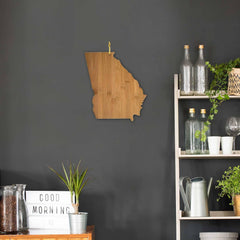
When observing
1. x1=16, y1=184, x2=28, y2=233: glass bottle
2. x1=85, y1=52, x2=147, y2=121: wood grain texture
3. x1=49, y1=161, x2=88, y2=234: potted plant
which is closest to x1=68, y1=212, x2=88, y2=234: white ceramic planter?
x1=49, y1=161, x2=88, y2=234: potted plant

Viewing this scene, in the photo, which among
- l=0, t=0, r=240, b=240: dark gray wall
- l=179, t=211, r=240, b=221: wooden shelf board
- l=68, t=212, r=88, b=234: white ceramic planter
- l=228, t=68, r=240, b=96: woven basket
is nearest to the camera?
l=68, t=212, r=88, b=234: white ceramic planter

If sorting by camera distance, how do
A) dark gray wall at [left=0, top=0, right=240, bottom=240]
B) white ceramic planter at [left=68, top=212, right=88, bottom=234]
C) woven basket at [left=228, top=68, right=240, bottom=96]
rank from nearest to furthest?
white ceramic planter at [left=68, top=212, right=88, bottom=234], woven basket at [left=228, top=68, right=240, bottom=96], dark gray wall at [left=0, top=0, right=240, bottom=240]

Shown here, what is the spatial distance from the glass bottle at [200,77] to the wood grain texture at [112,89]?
1.19 ft

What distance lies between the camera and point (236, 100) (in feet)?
10.1

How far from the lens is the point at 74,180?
282 cm

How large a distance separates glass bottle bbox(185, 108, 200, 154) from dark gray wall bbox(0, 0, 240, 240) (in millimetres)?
159

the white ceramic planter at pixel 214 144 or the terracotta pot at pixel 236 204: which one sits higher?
the white ceramic planter at pixel 214 144

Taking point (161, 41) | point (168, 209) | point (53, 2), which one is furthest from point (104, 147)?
point (53, 2)

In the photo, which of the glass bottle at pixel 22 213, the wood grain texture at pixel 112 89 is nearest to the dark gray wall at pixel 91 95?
the wood grain texture at pixel 112 89

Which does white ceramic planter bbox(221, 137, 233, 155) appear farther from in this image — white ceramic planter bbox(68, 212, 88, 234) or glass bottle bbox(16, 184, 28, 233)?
glass bottle bbox(16, 184, 28, 233)

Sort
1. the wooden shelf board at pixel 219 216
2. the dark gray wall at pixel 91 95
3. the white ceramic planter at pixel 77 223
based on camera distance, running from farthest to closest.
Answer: the dark gray wall at pixel 91 95
the wooden shelf board at pixel 219 216
the white ceramic planter at pixel 77 223

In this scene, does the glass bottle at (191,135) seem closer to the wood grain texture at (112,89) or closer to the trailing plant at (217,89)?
the trailing plant at (217,89)

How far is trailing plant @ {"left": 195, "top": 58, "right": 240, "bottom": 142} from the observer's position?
2.83 meters

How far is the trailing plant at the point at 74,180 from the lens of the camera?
110 inches
